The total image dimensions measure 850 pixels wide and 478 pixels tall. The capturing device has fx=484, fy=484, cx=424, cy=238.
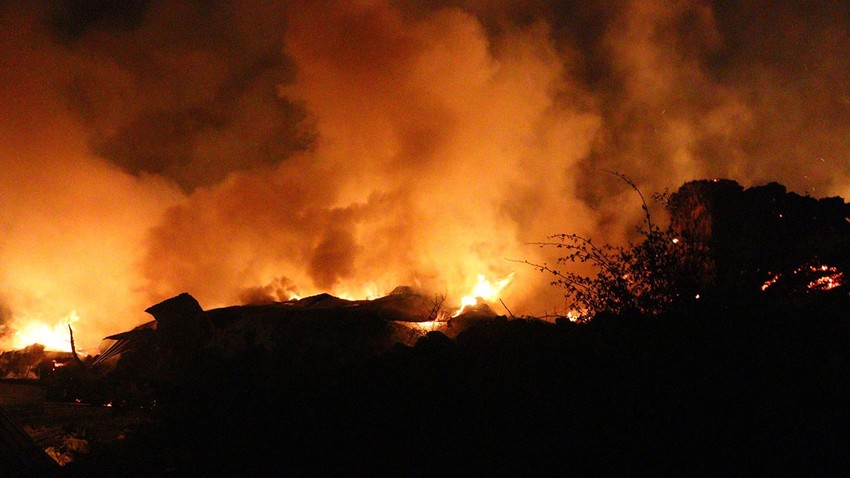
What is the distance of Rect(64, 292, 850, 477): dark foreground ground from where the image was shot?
4008 mm

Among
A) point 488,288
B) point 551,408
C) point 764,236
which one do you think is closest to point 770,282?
point 764,236

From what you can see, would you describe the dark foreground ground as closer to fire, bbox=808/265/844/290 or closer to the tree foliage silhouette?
the tree foliage silhouette

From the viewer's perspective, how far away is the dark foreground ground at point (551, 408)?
4.01 m

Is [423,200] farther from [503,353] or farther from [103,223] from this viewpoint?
[503,353]

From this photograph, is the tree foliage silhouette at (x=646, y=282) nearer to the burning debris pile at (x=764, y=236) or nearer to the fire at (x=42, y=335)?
the burning debris pile at (x=764, y=236)

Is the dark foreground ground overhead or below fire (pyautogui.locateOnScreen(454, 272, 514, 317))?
below

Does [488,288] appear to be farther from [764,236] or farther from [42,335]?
[42,335]

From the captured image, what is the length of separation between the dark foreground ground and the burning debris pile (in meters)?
1.37

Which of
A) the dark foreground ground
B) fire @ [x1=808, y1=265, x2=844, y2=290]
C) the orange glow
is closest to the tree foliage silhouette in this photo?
the dark foreground ground

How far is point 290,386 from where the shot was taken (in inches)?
238

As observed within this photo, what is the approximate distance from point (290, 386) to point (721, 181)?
9555 mm

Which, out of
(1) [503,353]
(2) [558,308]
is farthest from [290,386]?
(2) [558,308]

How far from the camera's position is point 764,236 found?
909cm

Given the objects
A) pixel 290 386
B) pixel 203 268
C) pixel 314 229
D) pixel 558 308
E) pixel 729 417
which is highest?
pixel 314 229
